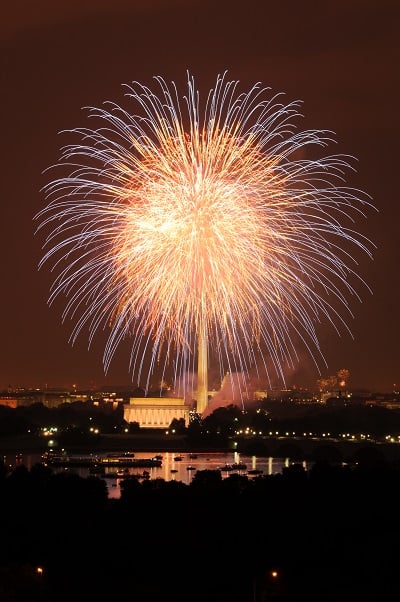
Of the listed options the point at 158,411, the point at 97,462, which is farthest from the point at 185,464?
the point at 158,411

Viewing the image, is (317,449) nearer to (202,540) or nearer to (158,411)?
(158,411)

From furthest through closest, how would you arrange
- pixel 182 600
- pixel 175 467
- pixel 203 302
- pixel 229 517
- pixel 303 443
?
pixel 303 443 → pixel 175 467 → pixel 203 302 → pixel 229 517 → pixel 182 600

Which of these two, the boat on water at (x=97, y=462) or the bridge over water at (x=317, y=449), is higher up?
the bridge over water at (x=317, y=449)

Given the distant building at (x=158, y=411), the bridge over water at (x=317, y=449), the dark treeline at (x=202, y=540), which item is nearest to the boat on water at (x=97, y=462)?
the bridge over water at (x=317, y=449)

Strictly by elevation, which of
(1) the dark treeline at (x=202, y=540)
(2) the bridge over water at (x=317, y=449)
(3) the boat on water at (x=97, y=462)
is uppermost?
(2) the bridge over water at (x=317, y=449)

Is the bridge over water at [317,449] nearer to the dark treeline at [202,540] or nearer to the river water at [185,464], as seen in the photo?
the river water at [185,464]

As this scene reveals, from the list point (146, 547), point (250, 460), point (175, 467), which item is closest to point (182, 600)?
point (146, 547)

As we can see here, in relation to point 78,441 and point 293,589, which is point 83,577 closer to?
point 293,589
